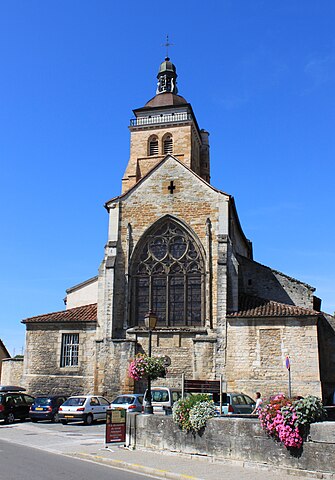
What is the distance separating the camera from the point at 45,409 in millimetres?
22734

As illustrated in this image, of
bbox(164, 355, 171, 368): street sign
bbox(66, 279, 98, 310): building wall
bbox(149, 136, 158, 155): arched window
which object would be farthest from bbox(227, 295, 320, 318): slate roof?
bbox(149, 136, 158, 155): arched window

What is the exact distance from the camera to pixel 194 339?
25.7 metres

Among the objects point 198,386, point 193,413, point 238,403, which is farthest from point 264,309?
point 193,413

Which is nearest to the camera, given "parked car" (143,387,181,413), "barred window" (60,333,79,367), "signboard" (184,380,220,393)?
"parked car" (143,387,181,413)

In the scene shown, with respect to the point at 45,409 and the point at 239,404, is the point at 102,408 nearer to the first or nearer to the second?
the point at 45,409

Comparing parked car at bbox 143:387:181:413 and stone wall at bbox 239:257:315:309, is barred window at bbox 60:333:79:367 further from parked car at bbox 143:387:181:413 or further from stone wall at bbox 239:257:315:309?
stone wall at bbox 239:257:315:309

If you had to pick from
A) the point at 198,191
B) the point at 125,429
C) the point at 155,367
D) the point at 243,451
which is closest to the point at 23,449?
the point at 125,429

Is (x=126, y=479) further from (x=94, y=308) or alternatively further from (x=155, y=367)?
(x=94, y=308)

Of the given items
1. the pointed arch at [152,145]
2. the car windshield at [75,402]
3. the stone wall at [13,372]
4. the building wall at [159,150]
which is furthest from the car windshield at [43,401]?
the pointed arch at [152,145]

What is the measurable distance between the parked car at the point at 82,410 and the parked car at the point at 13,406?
2749mm

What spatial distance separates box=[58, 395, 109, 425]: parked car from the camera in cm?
2136

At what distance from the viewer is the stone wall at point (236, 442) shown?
964cm

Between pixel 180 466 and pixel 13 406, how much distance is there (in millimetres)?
14205

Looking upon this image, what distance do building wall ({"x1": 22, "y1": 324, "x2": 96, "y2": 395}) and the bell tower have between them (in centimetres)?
1198
